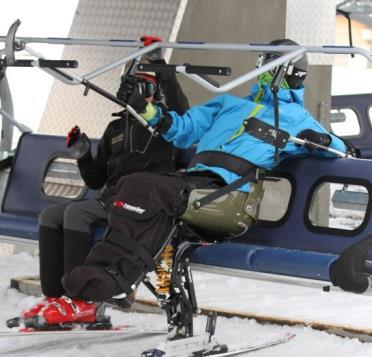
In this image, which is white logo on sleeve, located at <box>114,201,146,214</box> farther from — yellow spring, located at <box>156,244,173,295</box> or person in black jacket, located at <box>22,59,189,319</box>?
person in black jacket, located at <box>22,59,189,319</box>

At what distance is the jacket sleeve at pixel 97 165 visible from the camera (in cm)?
476

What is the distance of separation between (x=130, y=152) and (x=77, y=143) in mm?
268

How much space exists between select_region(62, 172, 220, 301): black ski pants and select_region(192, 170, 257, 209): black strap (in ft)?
0.20

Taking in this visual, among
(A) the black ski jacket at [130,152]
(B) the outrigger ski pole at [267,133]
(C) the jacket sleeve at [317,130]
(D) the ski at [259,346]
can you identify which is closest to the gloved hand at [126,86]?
(A) the black ski jacket at [130,152]

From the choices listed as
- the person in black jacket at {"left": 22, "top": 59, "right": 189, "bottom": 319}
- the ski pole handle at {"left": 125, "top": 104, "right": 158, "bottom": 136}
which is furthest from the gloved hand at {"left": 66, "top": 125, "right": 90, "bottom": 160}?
the ski pole handle at {"left": 125, "top": 104, "right": 158, "bottom": 136}

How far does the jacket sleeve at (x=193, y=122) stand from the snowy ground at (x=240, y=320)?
1.03 meters

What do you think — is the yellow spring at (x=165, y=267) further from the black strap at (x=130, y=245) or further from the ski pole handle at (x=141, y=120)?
the ski pole handle at (x=141, y=120)

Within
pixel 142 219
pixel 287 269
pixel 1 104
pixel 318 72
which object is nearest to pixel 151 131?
pixel 142 219

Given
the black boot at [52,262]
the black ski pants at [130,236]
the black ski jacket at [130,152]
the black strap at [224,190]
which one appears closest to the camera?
the black ski pants at [130,236]

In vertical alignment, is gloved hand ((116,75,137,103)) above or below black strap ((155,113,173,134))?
above

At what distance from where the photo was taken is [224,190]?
399 centimetres

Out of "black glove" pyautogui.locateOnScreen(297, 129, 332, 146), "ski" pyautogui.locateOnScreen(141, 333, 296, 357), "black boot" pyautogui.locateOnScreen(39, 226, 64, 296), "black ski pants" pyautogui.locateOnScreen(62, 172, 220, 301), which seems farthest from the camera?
"black boot" pyautogui.locateOnScreen(39, 226, 64, 296)

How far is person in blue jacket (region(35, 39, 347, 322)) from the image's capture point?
3748 millimetres

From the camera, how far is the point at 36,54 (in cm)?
433
